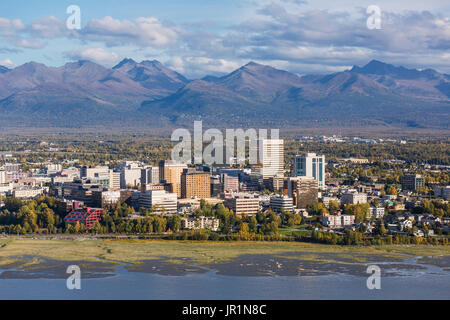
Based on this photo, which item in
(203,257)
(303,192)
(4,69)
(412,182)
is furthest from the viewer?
(4,69)

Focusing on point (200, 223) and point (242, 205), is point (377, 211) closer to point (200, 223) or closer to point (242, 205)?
point (242, 205)

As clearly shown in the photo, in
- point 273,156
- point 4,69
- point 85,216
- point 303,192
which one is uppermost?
point 4,69

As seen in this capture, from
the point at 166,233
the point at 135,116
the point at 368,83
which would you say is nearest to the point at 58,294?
the point at 166,233

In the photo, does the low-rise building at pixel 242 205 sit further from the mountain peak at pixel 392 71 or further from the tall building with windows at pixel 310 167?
the mountain peak at pixel 392 71

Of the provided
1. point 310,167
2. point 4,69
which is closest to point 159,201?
point 310,167
